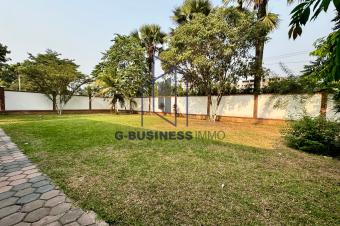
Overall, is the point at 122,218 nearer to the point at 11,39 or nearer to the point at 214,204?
the point at 214,204

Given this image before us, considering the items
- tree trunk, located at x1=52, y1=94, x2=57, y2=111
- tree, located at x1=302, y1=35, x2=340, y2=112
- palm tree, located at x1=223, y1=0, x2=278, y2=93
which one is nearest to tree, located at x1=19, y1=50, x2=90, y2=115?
tree trunk, located at x1=52, y1=94, x2=57, y2=111

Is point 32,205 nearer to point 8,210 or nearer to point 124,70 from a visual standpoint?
point 8,210

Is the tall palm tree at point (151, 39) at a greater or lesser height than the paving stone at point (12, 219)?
greater

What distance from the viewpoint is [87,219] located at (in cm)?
171

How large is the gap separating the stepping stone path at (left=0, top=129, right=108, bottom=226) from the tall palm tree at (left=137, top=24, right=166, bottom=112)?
12.8 meters

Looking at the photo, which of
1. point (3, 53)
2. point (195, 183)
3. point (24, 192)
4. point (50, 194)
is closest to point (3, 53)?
point (3, 53)

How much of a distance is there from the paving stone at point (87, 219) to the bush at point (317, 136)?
4813mm

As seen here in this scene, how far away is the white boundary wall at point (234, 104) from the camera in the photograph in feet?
25.9

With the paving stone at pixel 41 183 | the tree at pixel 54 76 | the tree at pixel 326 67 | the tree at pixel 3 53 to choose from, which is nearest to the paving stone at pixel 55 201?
the paving stone at pixel 41 183

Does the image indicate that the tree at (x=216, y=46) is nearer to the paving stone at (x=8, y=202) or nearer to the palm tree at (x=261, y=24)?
the palm tree at (x=261, y=24)

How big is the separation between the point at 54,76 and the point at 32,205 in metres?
13.9

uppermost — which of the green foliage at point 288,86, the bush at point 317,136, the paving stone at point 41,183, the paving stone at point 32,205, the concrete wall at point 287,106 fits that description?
the green foliage at point 288,86

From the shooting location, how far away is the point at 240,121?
10.4m

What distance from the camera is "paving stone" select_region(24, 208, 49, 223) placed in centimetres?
173
